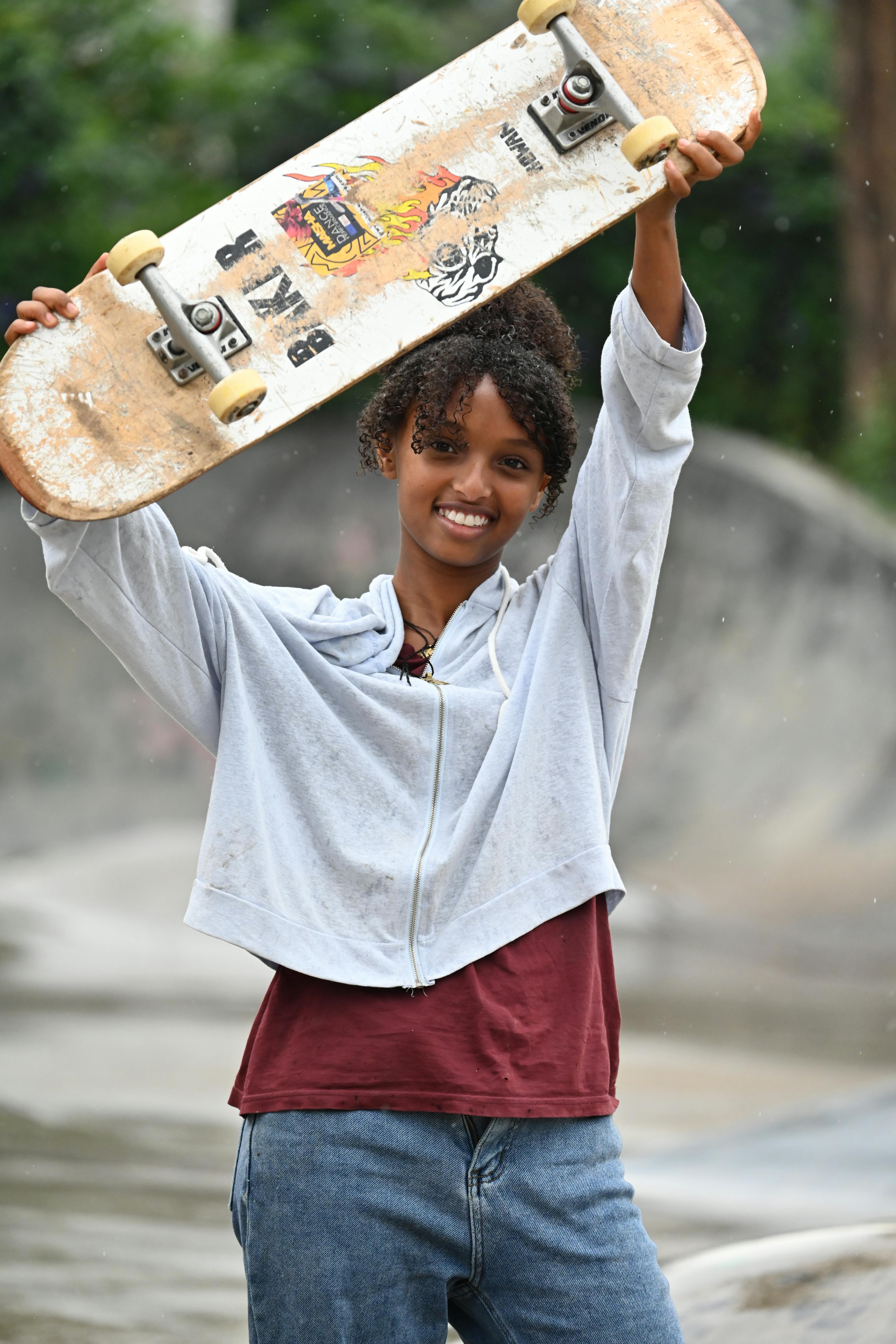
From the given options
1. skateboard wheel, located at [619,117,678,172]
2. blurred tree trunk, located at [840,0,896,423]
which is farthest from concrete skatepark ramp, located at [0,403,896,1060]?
skateboard wheel, located at [619,117,678,172]

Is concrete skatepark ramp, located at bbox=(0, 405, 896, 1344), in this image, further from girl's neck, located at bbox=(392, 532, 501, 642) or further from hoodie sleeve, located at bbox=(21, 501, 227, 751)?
hoodie sleeve, located at bbox=(21, 501, 227, 751)

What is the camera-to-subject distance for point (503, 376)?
66.6 inches

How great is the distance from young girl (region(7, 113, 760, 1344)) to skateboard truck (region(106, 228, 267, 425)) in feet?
0.31

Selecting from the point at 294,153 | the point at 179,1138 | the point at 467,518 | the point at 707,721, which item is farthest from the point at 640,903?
the point at 294,153

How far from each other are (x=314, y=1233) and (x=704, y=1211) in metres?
2.84

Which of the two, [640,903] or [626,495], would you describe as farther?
[640,903]

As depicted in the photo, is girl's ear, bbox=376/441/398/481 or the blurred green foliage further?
the blurred green foliage

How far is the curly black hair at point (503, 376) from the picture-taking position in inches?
66.7

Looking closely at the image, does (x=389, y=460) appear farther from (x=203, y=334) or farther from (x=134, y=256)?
(x=134, y=256)

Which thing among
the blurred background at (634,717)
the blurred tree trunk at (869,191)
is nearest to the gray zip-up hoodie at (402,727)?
the blurred background at (634,717)

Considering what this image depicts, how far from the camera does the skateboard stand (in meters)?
1.61

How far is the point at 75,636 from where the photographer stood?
966cm

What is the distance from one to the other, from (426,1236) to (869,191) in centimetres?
1156

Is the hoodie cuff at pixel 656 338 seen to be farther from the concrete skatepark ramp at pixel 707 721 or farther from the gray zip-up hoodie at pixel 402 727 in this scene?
the concrete skatepark ramp at pixel 707 721
